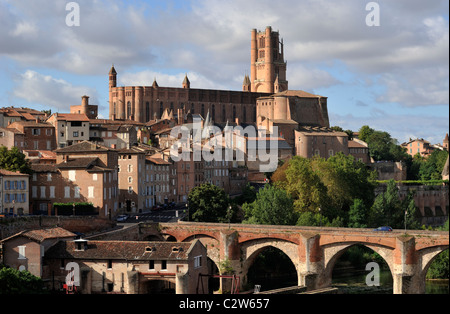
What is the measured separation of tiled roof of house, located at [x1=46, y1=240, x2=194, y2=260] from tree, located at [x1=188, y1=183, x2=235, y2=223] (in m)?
20.3

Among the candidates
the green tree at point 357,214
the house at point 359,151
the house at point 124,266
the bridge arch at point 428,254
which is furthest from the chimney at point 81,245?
the house at point 359,151

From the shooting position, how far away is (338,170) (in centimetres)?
8600

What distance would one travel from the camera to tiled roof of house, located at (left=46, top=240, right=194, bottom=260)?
52906 mm

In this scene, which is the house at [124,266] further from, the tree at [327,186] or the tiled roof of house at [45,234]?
the tree at [327,186]

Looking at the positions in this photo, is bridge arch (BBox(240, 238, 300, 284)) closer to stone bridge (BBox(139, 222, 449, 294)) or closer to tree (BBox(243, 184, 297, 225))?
stone bridge (BBox(139, 222, 449, 294))

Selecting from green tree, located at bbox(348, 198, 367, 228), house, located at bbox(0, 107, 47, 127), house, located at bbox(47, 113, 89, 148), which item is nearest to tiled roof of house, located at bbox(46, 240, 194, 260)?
green tree, located at bbox(348, 198, 367, 228)

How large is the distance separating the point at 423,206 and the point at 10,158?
183 ft

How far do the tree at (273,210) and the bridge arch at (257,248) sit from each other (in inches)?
324

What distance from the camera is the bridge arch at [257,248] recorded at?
6172cm

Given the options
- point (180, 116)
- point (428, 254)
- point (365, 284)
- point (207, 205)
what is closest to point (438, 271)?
point (365, 284)
